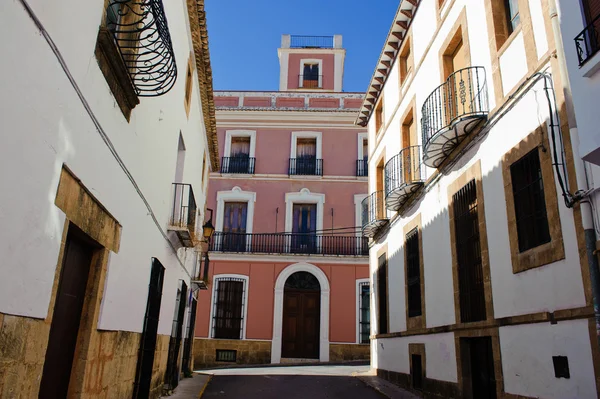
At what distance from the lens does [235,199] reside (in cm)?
2178

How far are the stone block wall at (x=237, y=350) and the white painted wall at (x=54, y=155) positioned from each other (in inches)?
516

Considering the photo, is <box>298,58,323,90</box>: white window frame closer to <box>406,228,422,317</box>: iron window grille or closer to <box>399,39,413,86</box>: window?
<box>399,39,413,86</box>: window

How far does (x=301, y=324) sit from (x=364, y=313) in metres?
2.49

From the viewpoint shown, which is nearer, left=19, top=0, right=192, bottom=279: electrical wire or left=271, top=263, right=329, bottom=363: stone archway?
left=19, top=0, right=192, bottom=279: electrical wire

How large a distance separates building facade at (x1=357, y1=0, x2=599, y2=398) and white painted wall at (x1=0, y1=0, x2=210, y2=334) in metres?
4.56

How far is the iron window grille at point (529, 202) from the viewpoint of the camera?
626 cm

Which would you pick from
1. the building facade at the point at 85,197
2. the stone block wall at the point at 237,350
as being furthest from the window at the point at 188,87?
the stone block wall at the point at 237,350

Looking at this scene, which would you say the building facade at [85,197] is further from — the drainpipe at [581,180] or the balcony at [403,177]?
the balcony at [403,177]

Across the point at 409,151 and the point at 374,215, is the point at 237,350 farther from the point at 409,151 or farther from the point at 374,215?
the point at 409,151

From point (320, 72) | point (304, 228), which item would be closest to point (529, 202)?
point (304, 228)

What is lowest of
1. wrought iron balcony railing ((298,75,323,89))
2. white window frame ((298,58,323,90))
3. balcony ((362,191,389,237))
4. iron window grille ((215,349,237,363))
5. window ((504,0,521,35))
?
iron window grille ((215,349,237,363))

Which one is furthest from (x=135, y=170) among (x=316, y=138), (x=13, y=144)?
(x=316, y=138)

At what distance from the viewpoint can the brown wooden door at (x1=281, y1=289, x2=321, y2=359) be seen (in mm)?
19922

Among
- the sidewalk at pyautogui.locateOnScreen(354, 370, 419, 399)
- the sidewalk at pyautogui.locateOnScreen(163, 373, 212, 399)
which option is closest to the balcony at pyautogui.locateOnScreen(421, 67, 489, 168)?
the sidewalk at pyautogui.locateOnScreen(354, 370, 419, 399)
